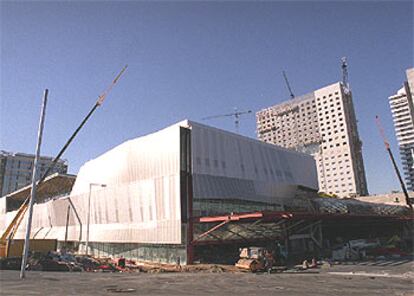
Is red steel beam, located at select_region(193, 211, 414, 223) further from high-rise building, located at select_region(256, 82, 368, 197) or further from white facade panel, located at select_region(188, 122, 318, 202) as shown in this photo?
high-rise building, located at select_region(256, 82, 368, 197)

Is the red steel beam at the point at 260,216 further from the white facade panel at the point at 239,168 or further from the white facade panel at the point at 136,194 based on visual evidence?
the white facade panel at the point at 239,168

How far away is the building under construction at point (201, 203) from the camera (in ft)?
134

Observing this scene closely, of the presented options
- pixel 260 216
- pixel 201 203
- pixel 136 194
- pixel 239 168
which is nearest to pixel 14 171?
pixel 136 194

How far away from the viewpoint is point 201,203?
1676 inches

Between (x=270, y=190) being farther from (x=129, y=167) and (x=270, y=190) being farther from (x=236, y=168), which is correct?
(x=129, y=167)

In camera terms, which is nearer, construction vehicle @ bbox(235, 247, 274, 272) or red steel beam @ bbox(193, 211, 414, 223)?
construction vehicle @ bbox(235, 247, 274, 272)

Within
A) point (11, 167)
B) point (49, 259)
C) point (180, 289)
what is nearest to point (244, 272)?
point (180, 289)

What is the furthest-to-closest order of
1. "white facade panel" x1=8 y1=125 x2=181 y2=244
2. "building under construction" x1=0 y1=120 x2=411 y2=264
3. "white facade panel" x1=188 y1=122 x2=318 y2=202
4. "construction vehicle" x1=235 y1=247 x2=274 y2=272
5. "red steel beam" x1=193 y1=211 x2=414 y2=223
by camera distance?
1. "white facade panel" x1=188 y1=122 x2=318 y2=202
2. "white facade panel" x1=8 y1=125 x2=181 y2=244
3. "building under construction" x1=0 y1=120 x2=411 y2=264
4. "red steel beam" x1=193 y1=211 x2=414 y2=223
5. "construction vehicle" x1=235 y1=247 x2=274 y2=272

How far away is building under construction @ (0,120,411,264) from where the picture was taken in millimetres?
40812

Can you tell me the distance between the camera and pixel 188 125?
4472 centimetres

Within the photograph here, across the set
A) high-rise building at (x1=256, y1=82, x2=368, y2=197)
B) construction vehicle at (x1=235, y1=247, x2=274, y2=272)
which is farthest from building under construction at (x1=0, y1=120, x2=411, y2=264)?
high-rise building at (x1=256, y1=82, x2=368, y2=197)

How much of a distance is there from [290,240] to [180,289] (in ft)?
92.4

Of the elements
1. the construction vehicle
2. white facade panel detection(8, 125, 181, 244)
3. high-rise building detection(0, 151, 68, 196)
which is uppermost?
high-rise building detection(0, 151, 68, 196)

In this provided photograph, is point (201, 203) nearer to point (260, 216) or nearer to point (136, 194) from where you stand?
point (260, 216)
